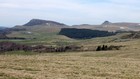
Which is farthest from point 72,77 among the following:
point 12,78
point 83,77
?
point 12,78

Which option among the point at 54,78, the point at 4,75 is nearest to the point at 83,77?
the point at 54,78

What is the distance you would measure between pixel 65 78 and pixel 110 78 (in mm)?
4410

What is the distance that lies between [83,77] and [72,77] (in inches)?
40.8

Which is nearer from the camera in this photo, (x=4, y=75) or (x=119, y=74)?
(x=4, y=75)

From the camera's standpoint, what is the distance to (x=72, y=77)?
31.0 m

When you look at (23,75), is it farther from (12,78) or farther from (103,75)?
(103,75)

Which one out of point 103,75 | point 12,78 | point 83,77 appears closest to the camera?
point 12,78

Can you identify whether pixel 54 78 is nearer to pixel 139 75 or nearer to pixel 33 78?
pixel 33 78

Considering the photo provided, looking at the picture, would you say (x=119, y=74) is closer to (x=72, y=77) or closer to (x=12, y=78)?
(x=72, y=77)

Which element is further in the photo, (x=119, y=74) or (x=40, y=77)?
(x=119, y=74)

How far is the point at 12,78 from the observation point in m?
28.8

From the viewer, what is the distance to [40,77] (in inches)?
1163

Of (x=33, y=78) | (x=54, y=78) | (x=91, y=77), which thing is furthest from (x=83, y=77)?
(x=33, y=78)

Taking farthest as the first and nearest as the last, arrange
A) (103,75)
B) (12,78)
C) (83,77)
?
(103,75), (83,77), (12,78)
